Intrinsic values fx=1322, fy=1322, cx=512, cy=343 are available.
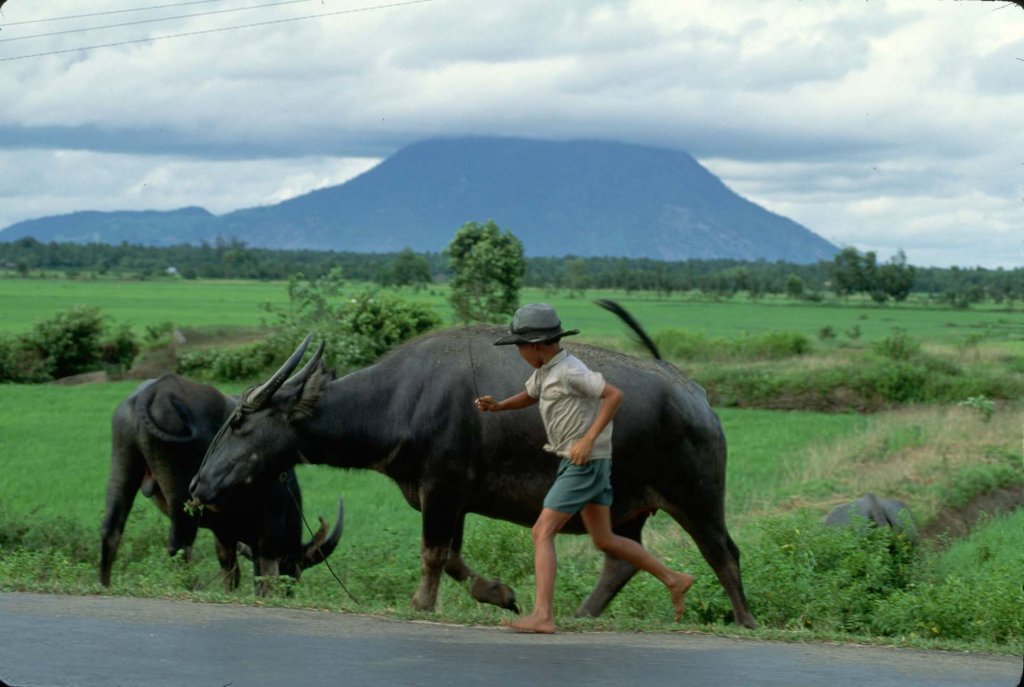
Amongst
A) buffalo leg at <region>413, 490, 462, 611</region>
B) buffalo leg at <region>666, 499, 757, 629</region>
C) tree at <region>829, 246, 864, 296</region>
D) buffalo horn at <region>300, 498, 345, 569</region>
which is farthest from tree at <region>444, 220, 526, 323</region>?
tree at <region>829, 246, 864, 296</region>

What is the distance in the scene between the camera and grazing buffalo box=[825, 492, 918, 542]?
12.3 meters

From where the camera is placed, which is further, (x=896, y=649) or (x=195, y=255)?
(x=195, y=255)

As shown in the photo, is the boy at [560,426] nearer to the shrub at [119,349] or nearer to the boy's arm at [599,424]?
the boy's arm at [599,424]

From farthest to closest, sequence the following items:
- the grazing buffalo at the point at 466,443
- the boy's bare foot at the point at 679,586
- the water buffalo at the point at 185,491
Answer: the water buffalo at the point at 185,491 → the grazing buffalo at the point at 466,443 → the boy's bare foot at the point at 679,586

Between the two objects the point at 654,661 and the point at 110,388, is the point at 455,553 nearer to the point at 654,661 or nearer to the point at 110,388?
the point at 654,661

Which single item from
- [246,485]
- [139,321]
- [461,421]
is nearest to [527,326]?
[461,421]

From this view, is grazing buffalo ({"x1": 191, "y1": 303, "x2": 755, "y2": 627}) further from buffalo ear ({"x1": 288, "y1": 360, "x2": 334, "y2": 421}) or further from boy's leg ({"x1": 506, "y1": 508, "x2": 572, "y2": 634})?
boy's leg ({"x1": 506, "y1": 508, "x2": 572, "y2": 634})

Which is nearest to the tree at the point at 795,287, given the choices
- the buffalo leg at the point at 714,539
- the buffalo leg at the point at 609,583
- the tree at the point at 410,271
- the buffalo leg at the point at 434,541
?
the tree at the point at 410,271

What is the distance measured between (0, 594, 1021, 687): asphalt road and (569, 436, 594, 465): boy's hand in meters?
0.87

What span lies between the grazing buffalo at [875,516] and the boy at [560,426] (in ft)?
19.3

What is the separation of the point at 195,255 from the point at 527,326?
5042 inches

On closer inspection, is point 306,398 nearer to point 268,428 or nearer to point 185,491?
point 268,428

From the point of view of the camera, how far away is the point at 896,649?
648cm

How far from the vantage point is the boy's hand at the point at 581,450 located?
6.42 metres
